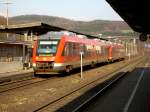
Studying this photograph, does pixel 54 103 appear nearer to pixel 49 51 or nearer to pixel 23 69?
pixel 49 51

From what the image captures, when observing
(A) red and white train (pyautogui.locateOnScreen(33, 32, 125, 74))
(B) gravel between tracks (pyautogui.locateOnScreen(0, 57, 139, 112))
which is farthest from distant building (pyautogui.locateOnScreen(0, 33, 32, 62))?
(B) gravel between tracks (pyautogui.locateOnScreen(0, 57, 139, 112))

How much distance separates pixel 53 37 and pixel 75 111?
595 inches

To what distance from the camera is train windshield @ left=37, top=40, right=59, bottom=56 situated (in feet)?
89.2

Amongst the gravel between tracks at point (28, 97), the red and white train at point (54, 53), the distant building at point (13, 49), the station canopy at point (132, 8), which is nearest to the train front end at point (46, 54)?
the red and white train at point (54, 53)

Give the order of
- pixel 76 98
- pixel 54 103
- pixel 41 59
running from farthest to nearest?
pixel 41 59 → pixel 76 98 → pixel 54 103

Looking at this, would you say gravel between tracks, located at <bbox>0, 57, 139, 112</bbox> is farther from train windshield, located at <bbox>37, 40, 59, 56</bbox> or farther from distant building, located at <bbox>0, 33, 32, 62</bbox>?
distant building, located at <bbox>0, 33, 32, 62</bbox>

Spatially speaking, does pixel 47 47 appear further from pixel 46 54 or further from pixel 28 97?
pixel 28 97

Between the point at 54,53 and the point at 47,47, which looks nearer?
the point at 54,53

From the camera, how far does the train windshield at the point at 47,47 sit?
27.2 meters

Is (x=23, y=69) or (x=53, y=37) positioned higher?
(x=53, y=37)

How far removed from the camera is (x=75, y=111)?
13180mm

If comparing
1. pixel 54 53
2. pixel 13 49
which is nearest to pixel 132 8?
pixel 54 53

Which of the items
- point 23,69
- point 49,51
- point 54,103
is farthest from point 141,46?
point 54,103

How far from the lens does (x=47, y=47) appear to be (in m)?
27.5
